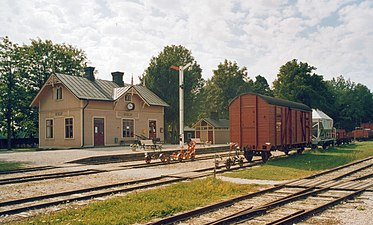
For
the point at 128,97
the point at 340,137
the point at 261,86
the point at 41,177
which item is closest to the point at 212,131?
the point at 128,97

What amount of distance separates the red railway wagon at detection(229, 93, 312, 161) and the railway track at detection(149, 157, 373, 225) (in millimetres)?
6985

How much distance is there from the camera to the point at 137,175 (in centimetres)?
1557

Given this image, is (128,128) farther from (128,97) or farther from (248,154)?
(248,154)

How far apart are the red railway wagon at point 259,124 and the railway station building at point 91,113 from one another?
1710 cm

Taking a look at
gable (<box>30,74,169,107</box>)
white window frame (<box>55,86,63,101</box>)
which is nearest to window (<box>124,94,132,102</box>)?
gable (<box>30,74,169,107</box>)

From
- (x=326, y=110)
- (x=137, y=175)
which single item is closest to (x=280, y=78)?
(x=326, y=110)

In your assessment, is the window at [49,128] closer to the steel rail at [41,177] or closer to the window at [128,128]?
the window at [128,128]

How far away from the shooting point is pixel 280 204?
360 inches

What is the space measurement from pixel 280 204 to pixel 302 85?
136 ft

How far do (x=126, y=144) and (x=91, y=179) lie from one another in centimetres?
2242

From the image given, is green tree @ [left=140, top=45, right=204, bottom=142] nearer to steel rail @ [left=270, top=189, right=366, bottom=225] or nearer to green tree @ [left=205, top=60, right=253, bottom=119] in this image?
green tree @ [left=205, top=60, right=253, bottom=119]

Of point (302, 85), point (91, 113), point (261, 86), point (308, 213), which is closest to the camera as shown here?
point (308, 213)

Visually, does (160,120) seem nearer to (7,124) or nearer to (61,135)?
(61,135)

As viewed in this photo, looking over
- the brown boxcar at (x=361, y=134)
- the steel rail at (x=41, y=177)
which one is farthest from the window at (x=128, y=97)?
the brown boxcar at (x=361, y=134)
